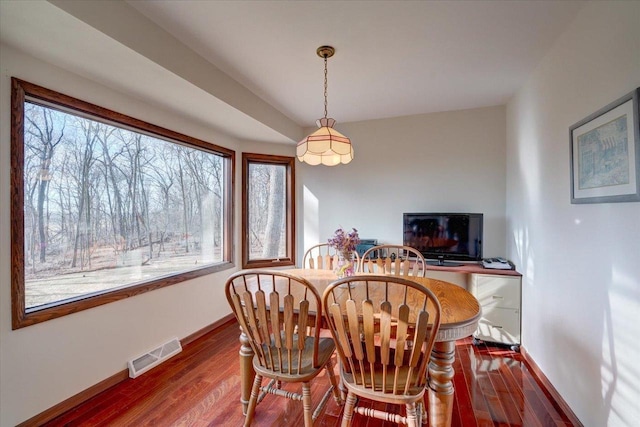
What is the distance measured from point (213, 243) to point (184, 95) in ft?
5.74

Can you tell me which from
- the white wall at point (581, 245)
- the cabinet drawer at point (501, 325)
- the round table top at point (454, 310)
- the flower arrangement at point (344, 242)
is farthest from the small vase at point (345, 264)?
the cabinet drawer at point (501, 325)

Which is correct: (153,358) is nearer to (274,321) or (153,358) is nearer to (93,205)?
(93,205)

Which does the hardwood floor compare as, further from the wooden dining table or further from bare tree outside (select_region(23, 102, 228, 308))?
bare tree outside (select_region(23, 102, 228, 308))

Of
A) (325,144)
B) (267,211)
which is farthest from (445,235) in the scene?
(267,211)

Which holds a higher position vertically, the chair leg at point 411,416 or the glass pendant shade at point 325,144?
the glass pendant shade at point 325,144

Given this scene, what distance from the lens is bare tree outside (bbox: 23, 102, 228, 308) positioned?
1.89 metres

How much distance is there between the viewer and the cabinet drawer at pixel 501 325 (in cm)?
283

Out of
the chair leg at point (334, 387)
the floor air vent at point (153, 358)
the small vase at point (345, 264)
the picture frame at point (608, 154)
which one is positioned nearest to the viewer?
the picture frame at point (608, 154)

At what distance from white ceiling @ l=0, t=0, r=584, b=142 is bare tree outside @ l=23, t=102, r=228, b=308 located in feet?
1.45

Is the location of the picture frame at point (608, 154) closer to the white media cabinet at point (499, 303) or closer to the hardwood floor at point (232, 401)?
the white media cabinet at point (499, 303)

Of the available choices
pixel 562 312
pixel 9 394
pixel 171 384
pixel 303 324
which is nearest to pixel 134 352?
pixel 171 384

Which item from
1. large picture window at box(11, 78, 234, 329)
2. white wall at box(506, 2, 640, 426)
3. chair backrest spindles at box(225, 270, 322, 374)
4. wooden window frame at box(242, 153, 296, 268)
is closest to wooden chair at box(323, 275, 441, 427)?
chair backrest spindles at box(225, 270, 322, 374)

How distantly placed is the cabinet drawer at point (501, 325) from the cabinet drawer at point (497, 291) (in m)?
0.06

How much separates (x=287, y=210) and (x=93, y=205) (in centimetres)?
235
